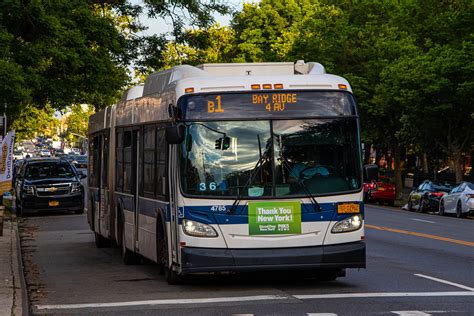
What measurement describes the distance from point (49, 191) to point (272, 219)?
2403cm

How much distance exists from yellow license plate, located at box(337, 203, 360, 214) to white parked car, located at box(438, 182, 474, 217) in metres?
25.3

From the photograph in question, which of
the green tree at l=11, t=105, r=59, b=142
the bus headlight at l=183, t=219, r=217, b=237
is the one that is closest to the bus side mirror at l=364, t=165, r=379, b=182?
the bus headlight at l=183, t=219, r=217, b=237

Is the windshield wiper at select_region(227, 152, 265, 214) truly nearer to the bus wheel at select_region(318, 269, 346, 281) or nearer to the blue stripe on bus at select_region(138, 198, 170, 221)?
the blue stripe on bus at select_region(138, 198, 170, 221)

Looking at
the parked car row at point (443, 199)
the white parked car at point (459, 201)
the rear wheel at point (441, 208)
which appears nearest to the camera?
the white parked car at point (459, 201)

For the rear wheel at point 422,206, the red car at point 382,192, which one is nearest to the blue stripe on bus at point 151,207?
the rear wheel at point 422,206

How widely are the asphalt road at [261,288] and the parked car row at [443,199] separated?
17344 millimetres

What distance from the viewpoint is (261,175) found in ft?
44.0

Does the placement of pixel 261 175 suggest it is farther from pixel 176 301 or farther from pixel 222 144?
pixel 176 301

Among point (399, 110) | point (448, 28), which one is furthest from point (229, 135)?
point (399, 110)

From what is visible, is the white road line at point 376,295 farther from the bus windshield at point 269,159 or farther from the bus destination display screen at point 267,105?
the bus destination display screen at point 267,105

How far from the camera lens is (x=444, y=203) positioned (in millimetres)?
40969

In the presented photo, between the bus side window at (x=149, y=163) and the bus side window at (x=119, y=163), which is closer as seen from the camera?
the bus side window at (x=149, y=163)

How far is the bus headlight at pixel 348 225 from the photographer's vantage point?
1341 centimetres

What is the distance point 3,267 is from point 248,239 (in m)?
4.84
